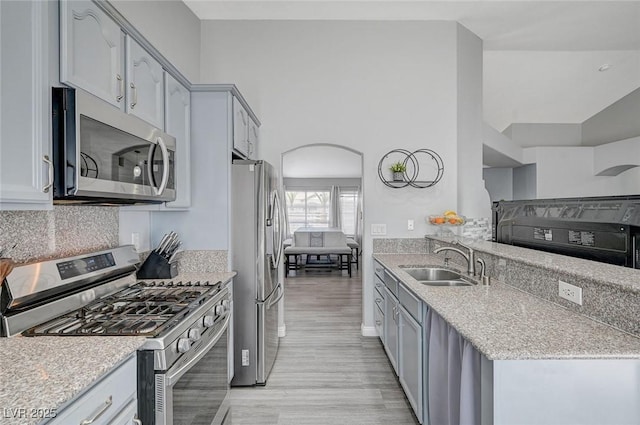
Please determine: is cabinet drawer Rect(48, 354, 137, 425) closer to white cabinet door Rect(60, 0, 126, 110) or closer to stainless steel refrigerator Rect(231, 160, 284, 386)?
white cabinet door Rect(60, 0, 126, 110)

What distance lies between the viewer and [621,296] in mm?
1246

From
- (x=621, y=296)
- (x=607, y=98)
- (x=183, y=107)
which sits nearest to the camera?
(x=621, y=296)

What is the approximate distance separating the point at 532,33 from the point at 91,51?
13.6ft

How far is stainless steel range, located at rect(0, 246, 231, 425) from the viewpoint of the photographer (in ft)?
4.11

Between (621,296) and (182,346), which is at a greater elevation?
(621,296)

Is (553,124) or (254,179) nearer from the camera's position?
(254,179)

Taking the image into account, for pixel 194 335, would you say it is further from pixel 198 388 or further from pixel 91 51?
pixel 91 51

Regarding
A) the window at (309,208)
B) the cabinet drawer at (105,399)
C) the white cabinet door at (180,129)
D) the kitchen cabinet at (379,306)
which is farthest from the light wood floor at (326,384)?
the window at (309,208)

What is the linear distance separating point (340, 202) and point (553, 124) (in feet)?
18.0

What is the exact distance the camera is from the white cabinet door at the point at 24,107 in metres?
1.05

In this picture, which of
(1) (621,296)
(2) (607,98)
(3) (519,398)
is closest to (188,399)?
(3) (519,398)

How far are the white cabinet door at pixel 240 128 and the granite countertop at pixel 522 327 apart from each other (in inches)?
66.2

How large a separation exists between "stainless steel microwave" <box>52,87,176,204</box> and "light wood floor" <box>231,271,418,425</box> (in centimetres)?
155

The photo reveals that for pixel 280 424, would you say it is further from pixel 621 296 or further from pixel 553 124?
pixel 553 124
